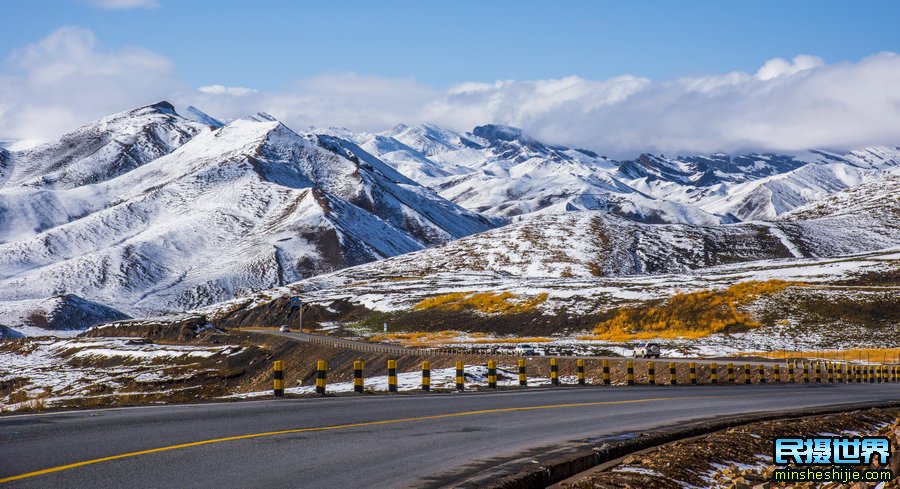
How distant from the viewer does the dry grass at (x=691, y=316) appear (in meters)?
97.6

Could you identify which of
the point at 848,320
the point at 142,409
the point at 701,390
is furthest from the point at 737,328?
the point at 142,409

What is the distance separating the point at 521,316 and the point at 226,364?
4504 cm

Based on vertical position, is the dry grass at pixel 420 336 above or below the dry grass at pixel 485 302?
below

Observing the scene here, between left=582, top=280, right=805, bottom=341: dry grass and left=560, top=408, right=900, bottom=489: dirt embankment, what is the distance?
75432 millimetres

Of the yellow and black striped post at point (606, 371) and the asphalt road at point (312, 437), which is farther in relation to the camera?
the yellow and black striped post at point (606, 371)

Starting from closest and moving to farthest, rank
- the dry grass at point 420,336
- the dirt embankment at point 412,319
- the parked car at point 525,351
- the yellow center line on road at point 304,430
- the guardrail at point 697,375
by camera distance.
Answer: the yellow center line on road at point 304,430, the guardrail at point 697,375, the parked car at point 525,351, the dry grass at point 420,336, the dirt embankment at point 412,319

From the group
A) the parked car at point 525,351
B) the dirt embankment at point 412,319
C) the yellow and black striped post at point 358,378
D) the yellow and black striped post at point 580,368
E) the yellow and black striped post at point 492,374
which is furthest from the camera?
the dirt embankment at point 412,319

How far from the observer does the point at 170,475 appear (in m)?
10.9

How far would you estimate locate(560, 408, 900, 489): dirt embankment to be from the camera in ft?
38.4

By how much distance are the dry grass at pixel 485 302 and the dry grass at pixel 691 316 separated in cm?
1638

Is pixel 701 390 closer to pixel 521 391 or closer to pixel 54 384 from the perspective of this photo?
pixel 521 391

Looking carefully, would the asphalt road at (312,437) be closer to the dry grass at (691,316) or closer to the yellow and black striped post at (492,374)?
the yellow and black striped post at (492,374)

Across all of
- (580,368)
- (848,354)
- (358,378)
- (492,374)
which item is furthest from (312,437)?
(848,354)

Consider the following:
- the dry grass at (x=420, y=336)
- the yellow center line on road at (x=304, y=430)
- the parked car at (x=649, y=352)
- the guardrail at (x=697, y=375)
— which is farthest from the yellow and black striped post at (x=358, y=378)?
the dry grass at (x=420, y=336)
